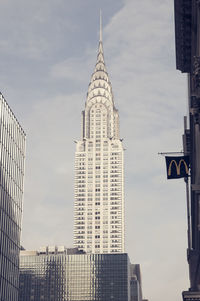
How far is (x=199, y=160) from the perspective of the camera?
48.7 meters

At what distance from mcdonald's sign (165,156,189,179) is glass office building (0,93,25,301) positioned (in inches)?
2970

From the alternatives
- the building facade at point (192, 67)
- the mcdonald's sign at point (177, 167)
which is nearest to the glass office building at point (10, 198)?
the building facade at point (192, 67)

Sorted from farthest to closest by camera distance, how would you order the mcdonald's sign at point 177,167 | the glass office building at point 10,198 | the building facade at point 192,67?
1. the glass office building at point 10,198
2. the mcdonald's sign at point 177,167
3. the building facade at point 192,67

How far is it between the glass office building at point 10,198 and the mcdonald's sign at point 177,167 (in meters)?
75.4

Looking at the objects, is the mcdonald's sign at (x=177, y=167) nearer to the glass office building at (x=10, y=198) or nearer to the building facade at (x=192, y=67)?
the building facade at (x=192, y=67)

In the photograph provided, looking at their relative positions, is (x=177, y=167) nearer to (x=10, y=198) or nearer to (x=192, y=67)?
(x=192, y=67)

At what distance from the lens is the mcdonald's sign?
148 ft

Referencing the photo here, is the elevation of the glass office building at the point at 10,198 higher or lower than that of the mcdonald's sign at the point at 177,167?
higher

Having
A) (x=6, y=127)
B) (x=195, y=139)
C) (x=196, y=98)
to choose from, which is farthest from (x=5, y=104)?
(x=196, y=98)

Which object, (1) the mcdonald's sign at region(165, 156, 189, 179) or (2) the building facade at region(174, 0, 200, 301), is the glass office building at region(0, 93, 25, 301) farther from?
(1) the mcdonald's sign at region(165, 156, 189, 179)

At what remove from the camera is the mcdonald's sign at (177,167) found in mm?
45125

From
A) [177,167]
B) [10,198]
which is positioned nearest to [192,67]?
[177,167]

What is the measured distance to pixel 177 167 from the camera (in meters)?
45.4

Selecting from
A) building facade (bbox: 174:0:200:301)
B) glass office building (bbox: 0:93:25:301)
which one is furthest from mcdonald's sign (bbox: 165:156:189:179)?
glass office building (bbox: 0:93:25:301)
